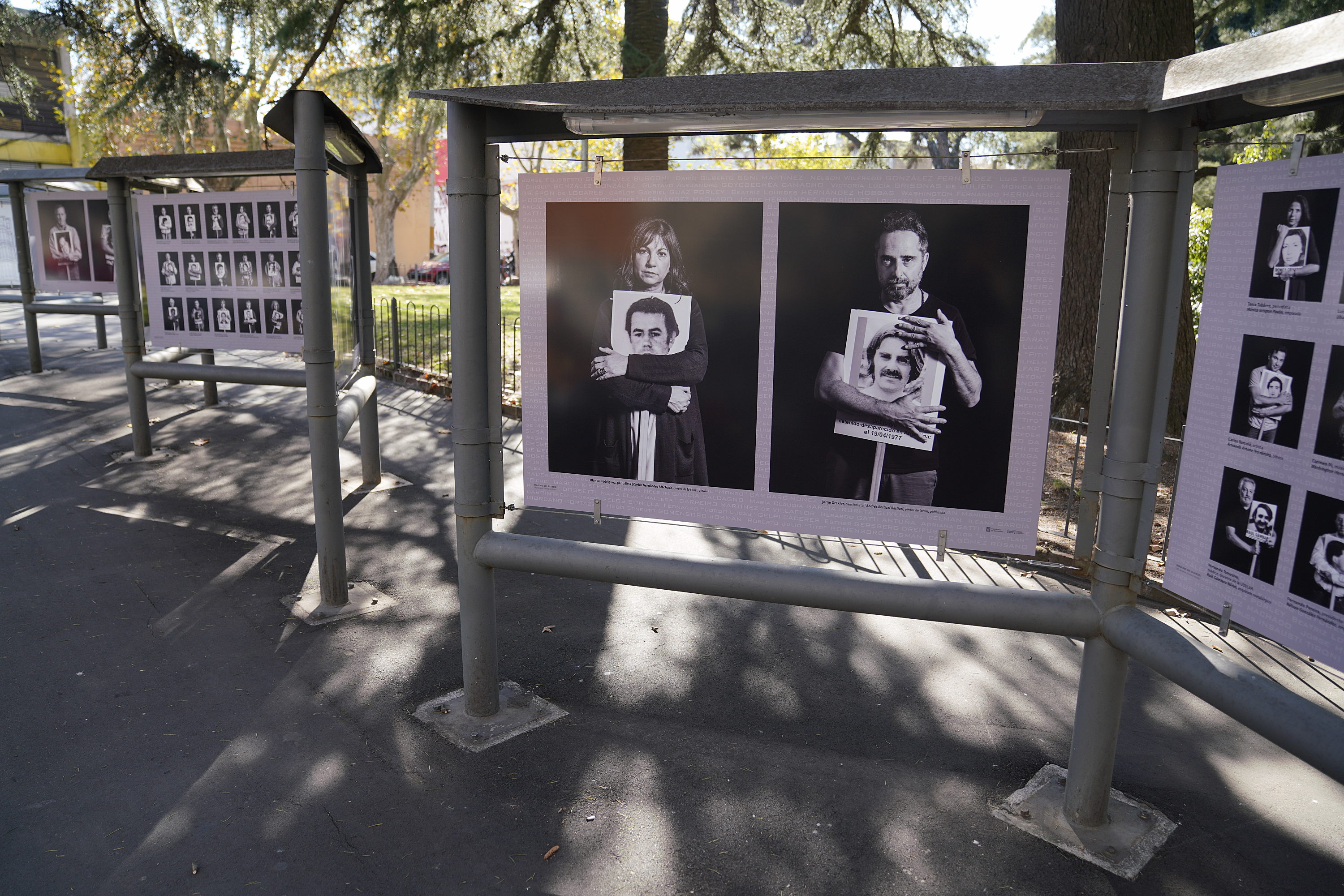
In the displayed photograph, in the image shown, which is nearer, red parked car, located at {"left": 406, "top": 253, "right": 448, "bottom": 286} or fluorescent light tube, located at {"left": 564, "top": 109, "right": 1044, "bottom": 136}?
fluorescent light tube, located at {"left": 564, "top": 109, "right": 1044, "bottom": 136}

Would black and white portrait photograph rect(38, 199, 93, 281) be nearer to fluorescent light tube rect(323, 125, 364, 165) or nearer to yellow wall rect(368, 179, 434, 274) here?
fluorescent light tube rect(323, 125, 364, 165)

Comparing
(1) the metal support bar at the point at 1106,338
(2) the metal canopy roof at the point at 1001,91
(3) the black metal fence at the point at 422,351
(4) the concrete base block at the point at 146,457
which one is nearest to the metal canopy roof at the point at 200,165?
(4) the concrete base block at the point at 146,457

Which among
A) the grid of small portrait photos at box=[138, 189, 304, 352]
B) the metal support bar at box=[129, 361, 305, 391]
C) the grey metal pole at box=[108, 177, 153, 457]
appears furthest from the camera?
the grey metal pole at box=[108, 177, 153, 457]

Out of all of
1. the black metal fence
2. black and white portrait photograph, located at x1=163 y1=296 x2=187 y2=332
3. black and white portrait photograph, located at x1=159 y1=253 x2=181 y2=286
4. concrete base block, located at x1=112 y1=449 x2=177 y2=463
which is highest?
black and white portrait photograph, located at x1=159 y1=253 x2=181 y2=286

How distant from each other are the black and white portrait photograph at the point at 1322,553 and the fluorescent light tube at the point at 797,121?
4.27 feet

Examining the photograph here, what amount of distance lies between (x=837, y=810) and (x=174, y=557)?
14.7 feet

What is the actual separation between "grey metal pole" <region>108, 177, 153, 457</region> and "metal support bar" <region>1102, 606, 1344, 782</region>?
7.53 m

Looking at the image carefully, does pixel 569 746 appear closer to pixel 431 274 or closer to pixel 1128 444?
pixel 1128 444

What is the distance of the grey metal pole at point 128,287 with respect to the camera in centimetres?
768

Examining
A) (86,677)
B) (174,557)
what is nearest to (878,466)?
(86,677)

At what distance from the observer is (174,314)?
7.26 metres

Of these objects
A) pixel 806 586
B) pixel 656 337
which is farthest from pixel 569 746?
pixel 656 337

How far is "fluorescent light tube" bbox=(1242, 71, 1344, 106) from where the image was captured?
7.38 feet

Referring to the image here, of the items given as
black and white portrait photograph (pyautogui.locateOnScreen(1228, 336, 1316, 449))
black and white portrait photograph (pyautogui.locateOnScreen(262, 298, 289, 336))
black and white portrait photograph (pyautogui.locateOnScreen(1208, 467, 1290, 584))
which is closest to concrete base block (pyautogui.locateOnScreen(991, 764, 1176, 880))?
black and white portrait photograph (pyautogui.locateOnScreen(1208, 467, 1290, 584))
